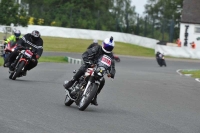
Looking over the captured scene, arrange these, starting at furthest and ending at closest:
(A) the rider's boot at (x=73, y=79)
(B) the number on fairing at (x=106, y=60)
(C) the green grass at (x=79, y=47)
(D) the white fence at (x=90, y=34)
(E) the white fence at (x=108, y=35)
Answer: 1. (D) the white fence at (x=90, y=34)
2. (C) the green grass at (x=79, y=47)
3. (E) the white fence at (x=108, y=35)
4. (A) the rider's boot at (x=73, y=79)
5. (B) the number on fairing at (x=106, y=60)

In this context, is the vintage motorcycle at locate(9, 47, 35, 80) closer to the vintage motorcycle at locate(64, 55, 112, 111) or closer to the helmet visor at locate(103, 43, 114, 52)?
the vintage motorcycle at locate(64, 55, 112, 111)

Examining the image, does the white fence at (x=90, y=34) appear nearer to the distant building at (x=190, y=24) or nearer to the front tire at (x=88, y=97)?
the distant building at (x=190, y=24)

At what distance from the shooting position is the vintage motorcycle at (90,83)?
40.0 ft

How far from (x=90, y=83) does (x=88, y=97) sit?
283mm

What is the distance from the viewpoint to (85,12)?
223ft

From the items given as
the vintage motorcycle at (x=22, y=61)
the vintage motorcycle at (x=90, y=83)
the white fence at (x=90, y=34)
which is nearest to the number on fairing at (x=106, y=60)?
the vintage motorcycle at (x=90, y=83)

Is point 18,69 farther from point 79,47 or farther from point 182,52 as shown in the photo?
point 79,47

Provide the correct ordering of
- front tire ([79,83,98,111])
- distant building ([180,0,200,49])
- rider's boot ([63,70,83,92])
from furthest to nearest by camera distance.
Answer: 1. distant building ([180,0,200,49])
2. rider's boot ([63,70,83,92])
3. front tire ([79,83,98,111])

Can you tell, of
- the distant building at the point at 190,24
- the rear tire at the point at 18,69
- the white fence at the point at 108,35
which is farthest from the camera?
the distant building at the point at 190,24

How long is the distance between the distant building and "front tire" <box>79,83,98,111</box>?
5539 centimetres

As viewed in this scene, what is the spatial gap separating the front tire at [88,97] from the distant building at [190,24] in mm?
55391

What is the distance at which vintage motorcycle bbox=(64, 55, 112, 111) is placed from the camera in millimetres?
12203

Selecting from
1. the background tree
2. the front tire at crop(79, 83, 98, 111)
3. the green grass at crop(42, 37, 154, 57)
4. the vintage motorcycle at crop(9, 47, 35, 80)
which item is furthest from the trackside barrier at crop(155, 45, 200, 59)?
the front tire at crop(79, 83, 98, 111)

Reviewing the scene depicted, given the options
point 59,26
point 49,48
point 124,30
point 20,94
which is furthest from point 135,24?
point 20,94
